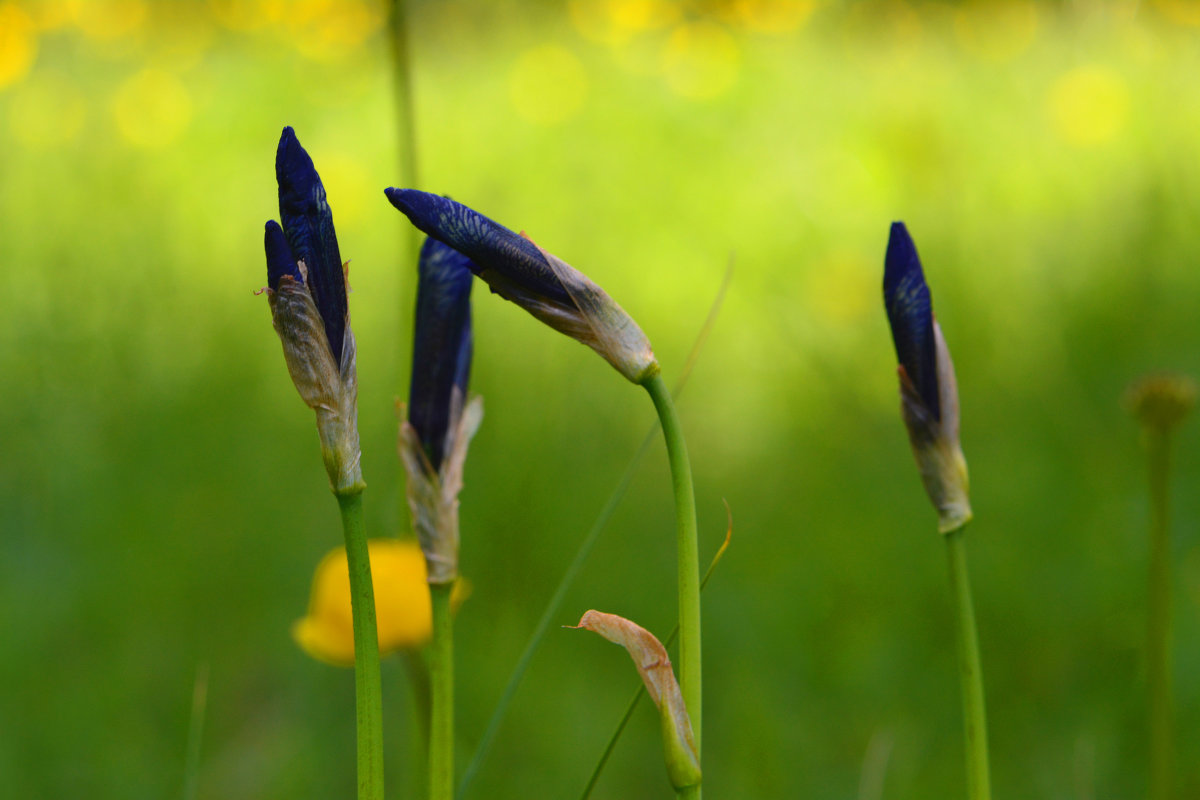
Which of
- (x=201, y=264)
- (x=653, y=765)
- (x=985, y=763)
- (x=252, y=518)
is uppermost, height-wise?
(x=201, y=264)

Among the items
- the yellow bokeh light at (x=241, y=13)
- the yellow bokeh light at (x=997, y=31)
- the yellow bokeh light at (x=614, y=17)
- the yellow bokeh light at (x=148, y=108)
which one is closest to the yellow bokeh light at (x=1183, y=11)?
the yellow bokeh light at (x=997, y=31)

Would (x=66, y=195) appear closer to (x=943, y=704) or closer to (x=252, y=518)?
(x=252, y=518)

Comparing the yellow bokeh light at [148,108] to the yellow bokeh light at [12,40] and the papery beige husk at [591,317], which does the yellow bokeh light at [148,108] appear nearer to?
the yellow bokeh light at [12,40]

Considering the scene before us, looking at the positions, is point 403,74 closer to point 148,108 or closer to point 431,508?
point 431,508

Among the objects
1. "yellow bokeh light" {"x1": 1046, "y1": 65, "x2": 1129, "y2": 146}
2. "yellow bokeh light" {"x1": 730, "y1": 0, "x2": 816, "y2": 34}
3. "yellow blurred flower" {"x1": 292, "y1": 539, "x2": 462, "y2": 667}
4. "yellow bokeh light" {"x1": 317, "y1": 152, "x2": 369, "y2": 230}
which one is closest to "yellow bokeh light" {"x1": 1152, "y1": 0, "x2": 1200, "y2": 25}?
"yellow bokeh light" {"x1": 1046, "y1": 65, "x2": 1129, "y2": 146}

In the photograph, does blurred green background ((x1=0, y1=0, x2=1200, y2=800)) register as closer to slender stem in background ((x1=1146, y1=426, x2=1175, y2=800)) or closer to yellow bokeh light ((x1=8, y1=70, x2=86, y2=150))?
yellow bokeh light ((x1=8, y1=70, x2=86, y2=150))

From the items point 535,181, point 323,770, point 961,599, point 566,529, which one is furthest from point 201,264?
point 961,599
